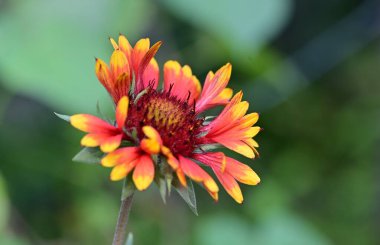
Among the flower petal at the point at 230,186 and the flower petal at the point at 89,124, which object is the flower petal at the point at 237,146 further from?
the flower petal at the point at 89,124

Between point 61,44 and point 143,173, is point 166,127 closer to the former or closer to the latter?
point 143,173

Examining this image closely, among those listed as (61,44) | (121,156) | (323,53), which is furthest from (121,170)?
(323,53)

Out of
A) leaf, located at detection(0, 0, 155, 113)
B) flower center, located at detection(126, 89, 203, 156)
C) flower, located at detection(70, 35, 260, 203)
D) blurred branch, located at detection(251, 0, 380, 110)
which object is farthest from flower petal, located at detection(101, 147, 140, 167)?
blurred branch, located at detection(251, 0, 380, 110)

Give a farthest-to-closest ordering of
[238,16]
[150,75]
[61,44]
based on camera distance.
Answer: [238,16] → [61,44] → [150,75]

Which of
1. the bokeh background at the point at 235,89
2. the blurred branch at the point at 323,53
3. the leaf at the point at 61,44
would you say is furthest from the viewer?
the blurred branch at the point at 323,53

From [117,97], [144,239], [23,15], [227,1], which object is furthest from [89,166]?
[117,97]

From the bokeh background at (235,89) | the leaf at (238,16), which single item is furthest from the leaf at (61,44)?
the leaf at (238,16)
